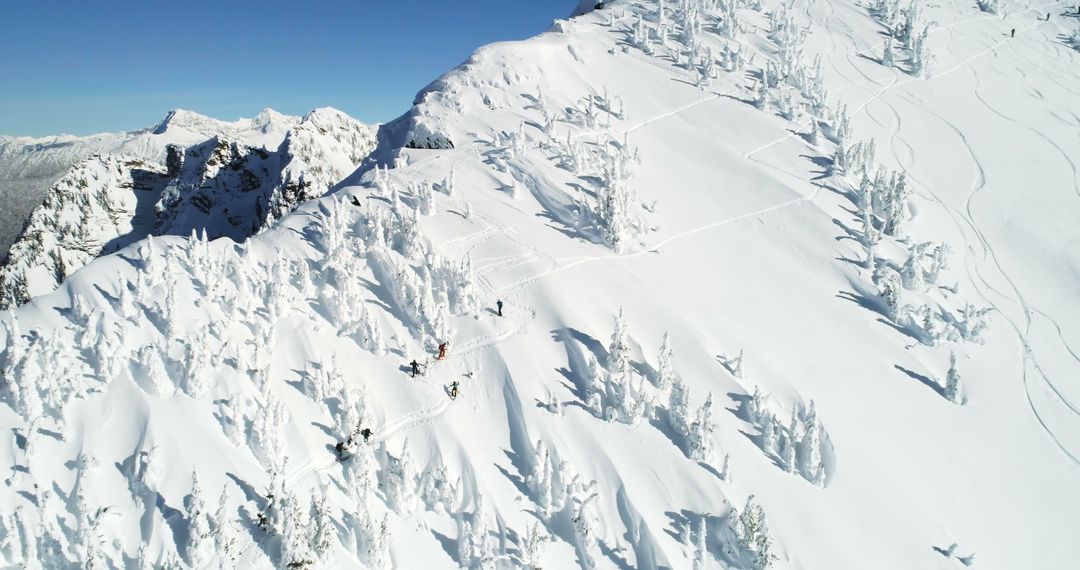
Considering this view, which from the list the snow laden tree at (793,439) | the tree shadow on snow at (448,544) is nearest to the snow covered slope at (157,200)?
the tree shadow on snow at (448,544)

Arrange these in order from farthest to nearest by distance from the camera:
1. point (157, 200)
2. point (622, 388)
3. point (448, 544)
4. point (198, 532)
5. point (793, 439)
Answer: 1. point (157, 200)
2. point (622, 388)
3. point (793, 439)
4. point (448, 544)
5. point (198, 532)

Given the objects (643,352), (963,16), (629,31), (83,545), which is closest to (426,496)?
(83,545)

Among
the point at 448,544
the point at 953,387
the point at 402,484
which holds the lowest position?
the point at 953,387

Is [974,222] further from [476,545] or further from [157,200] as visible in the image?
[157,200]

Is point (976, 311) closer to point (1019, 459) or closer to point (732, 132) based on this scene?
point (1019, 459)

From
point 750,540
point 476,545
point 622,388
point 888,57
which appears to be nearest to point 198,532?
point 476,545
